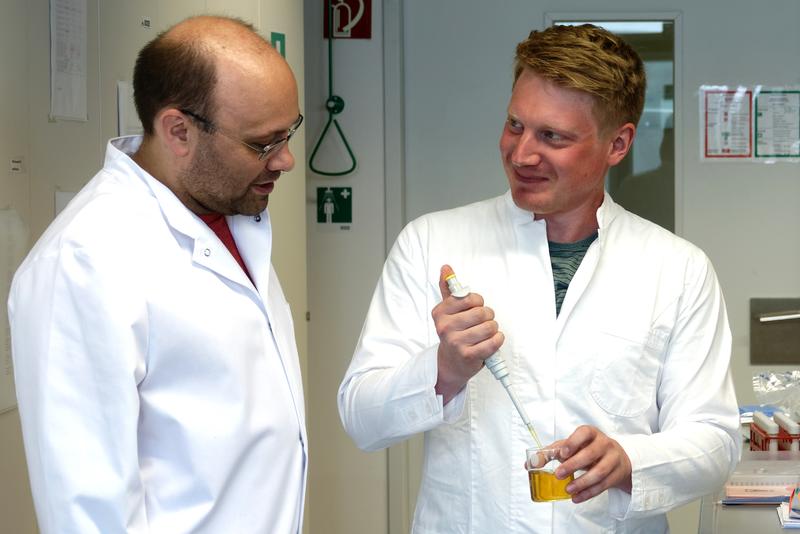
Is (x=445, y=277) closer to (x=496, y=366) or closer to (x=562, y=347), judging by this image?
(x=496, y=366)

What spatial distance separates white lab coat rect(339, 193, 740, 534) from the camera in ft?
5.16

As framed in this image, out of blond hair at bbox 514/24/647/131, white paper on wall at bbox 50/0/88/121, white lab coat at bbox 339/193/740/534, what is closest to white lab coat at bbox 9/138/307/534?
white lab coat at bbox 339/193/740/534

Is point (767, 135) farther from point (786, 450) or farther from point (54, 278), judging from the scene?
point (54, 278)

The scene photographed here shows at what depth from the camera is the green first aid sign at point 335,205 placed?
10.7 feet

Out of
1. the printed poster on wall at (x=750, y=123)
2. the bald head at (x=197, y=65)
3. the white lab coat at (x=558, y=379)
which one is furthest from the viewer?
the printed poster on wall at (x=750, y=123)

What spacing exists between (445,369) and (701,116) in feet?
6.63

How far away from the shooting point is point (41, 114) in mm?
1764

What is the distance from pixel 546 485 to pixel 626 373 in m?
0.30

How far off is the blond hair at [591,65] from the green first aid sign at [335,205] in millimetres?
1600

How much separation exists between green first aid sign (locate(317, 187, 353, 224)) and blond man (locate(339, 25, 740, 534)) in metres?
1.54

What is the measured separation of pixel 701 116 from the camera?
125 inches

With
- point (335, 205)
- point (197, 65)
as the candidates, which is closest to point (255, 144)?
point (197, 65)

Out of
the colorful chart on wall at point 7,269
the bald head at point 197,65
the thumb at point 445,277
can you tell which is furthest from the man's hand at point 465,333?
the colorful chart on wall at point 7,269

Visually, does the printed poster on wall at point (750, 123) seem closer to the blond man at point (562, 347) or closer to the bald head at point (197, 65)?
the blond man at point (562, 347)
